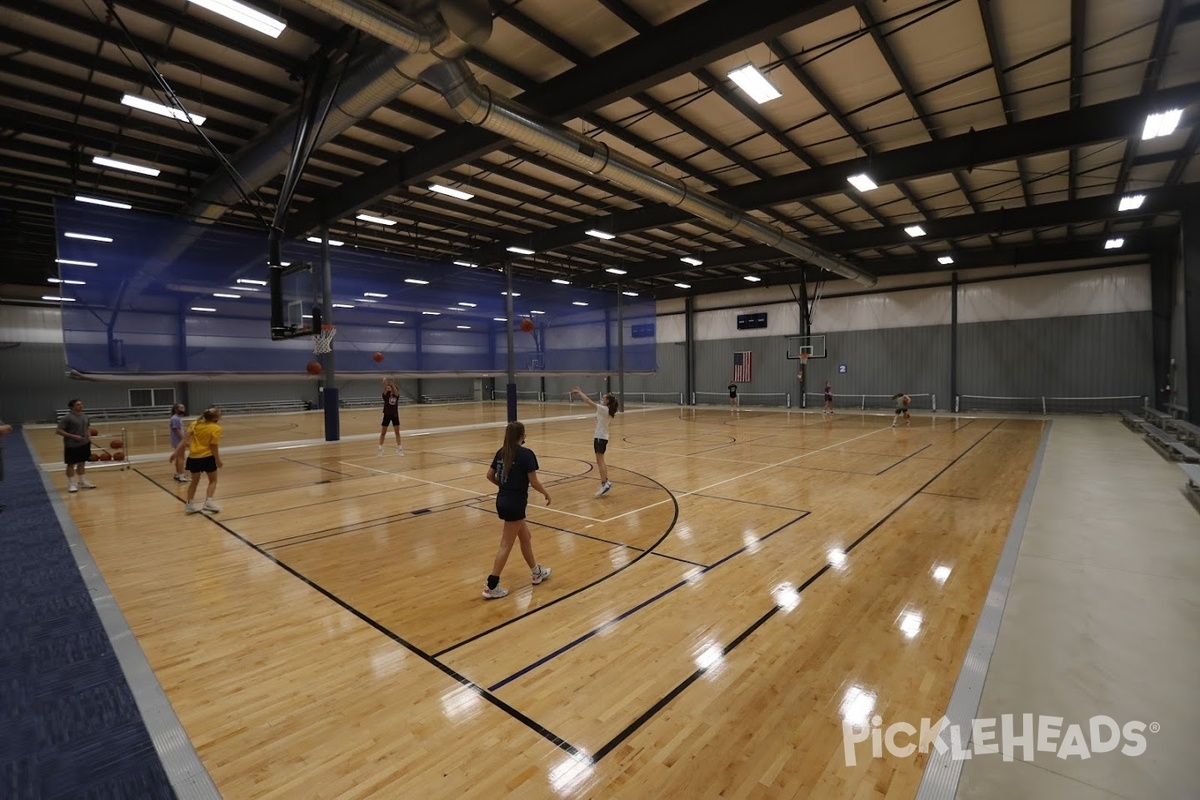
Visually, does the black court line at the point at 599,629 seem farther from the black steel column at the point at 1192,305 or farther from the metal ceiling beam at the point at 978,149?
the black steel column at the point at 1192,305

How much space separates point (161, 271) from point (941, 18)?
17.2 meters

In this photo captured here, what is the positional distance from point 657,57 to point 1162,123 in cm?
868

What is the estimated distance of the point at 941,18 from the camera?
7086 millimetres

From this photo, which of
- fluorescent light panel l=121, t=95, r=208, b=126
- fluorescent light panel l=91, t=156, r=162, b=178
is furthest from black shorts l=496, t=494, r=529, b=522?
fluorescent light panel l=91, t=156, r=162, b=178

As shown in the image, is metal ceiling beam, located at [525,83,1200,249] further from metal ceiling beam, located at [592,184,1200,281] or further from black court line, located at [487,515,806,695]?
black court line, located at [487,515,806,695]

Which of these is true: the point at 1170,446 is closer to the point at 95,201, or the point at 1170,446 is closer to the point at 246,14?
the point at 246,14

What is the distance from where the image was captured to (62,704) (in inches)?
124

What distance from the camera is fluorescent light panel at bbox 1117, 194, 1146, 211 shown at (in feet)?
42.3

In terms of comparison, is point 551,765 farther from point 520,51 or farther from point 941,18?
point 941,18

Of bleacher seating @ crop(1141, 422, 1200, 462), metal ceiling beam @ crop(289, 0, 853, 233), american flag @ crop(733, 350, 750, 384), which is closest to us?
metal ceiling beam @ crop(289, 0, 853, 233)

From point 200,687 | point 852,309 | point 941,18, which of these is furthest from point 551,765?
point 852,309

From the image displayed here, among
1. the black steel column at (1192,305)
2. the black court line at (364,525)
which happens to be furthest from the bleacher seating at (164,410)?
the black steel column at (1192,305)

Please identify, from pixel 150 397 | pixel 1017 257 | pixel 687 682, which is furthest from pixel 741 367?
pixel 150 397

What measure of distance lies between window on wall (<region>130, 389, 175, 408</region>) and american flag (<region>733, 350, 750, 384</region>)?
1199 inches
